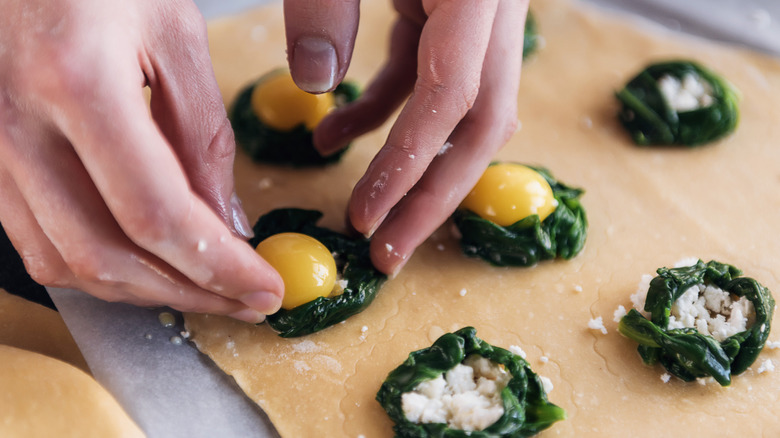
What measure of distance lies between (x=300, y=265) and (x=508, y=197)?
2.49 feet

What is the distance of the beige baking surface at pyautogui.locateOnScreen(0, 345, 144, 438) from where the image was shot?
1874 mm

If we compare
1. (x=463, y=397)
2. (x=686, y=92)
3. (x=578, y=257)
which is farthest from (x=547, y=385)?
(x=686, y=92)

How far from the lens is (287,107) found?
280cm

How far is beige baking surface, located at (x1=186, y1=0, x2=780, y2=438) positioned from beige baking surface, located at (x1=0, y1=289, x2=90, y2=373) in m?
0.40

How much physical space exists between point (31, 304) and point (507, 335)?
1559mm

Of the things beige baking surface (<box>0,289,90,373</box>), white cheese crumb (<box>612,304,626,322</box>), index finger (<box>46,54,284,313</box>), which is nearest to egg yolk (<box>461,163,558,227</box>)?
white cheese crumb (<box>612,304,626,322</box>)

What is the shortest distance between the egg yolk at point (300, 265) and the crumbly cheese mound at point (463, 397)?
46 cm

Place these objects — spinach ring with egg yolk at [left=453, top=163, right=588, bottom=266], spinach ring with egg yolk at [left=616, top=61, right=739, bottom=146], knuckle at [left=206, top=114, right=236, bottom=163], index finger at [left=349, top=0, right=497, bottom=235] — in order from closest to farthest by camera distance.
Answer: knuckle at [left=206, top=114, right=236, bottom=163]
index finger at [left=349, top=0, right=497, bottom=235]
spinach ring with egg yolk at [left=453, top=163, right=588, bottom=266]
spinach ring with egg yolk at [left=616, top=61, right=739, bottom=146]

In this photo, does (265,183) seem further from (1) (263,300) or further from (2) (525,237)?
(2) (525,237)

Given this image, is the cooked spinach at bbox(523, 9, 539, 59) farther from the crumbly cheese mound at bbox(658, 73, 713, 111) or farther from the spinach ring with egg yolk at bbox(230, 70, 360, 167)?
the spinach ring with egg yolk at bbox(230, 70, 360, 167)

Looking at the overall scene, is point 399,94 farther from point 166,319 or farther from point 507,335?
point 166,319

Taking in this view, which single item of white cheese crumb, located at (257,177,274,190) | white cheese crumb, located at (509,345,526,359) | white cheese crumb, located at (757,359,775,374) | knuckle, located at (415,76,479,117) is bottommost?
white cheese crumb, located at (757,359,775,374)

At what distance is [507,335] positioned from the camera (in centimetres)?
221

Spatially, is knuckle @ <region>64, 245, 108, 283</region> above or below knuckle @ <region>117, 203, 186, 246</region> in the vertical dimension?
below
